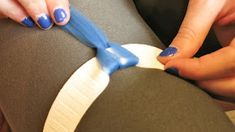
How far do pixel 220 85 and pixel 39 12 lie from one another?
0.72 ft

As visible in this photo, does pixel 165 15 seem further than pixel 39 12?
Yes

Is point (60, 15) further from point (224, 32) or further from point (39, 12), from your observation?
point (224, 32)

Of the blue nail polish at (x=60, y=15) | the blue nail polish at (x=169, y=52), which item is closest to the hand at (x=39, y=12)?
the blue nail polish at (x=60, y=15)

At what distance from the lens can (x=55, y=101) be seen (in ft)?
1.14

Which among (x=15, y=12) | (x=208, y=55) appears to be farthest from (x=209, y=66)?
(x=15, y=12)

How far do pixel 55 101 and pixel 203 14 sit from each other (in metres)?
0.22

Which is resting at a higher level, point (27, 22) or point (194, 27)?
point (27, 22)

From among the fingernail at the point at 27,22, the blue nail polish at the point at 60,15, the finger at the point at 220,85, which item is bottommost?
the finger at the point at 220,85

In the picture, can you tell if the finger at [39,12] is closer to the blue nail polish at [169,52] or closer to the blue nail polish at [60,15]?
the blue nail polish at [60,15]

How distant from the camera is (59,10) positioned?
1.37 ft

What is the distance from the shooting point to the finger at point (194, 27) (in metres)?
0.44

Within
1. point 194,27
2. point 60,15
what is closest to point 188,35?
point 194,27

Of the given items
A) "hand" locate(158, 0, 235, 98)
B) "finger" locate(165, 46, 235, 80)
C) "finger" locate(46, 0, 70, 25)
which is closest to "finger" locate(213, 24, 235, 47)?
"hand" locate(158, 0, 235, 98)

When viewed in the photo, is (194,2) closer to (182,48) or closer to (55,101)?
(182,48)
